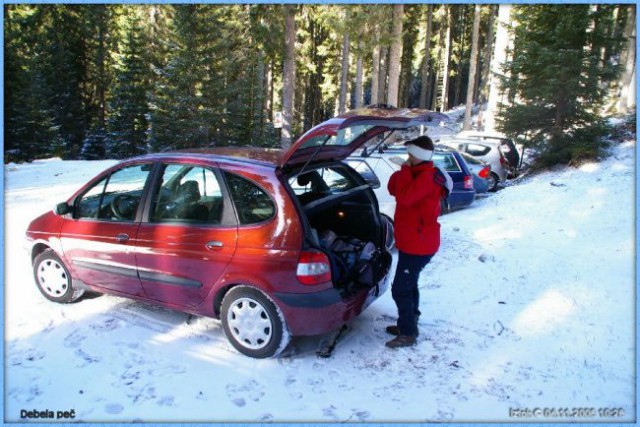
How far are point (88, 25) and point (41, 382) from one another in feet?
102

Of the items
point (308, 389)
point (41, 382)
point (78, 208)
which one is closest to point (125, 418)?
point (41, 382)

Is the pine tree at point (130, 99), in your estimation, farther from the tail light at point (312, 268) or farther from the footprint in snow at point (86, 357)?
the tail light at point (312, 268)

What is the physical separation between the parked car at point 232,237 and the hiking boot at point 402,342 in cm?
45

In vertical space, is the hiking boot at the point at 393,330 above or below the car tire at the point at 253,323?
below

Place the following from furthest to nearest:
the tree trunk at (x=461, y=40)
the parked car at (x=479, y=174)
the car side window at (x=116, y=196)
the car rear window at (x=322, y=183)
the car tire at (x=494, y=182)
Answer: the tree trunk at (x=461, y=40)
the car tire at (x=494, y=182)
the parked car at (x=479, y=174)
the car rear window at (x=322, y=183)
the car side window at (x=116, y=196)

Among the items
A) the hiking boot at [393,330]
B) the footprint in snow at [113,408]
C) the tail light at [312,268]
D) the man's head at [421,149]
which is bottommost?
the footprint in snow at [113,408]

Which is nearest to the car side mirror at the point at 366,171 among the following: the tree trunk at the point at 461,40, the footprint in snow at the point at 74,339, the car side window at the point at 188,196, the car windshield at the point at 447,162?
the car windshield at the point at 447,162

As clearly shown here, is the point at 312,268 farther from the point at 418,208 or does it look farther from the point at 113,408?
the point at 113,408

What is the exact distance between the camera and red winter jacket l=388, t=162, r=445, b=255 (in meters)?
3.67

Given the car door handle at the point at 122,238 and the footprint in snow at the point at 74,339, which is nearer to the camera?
the footprint in snow at the point at 74,339

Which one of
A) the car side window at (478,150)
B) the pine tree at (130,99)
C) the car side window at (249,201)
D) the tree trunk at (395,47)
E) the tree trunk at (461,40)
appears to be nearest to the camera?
the car side window at (249,201)

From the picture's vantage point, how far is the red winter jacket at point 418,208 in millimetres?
3670

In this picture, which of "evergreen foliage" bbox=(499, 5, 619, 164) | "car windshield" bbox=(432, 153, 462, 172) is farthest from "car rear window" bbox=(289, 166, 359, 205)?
"evergreen foliage" bbox=(499, 5, 619, 164)

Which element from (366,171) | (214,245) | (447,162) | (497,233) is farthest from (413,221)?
(447,162)
